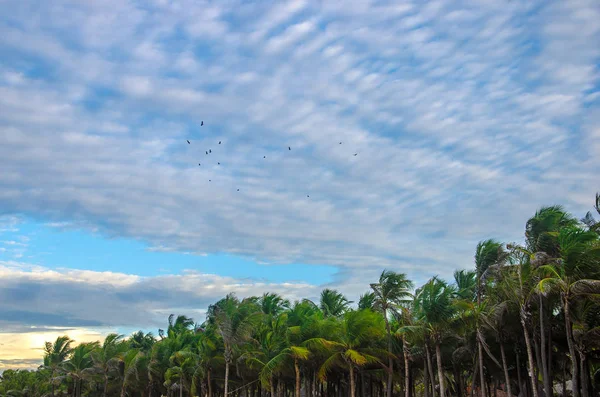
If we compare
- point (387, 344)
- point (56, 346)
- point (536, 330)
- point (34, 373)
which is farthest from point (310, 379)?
point (34, 373)

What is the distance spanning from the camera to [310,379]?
160 feet

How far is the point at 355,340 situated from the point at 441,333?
634 cm

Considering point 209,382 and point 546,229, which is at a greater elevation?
point 546,229

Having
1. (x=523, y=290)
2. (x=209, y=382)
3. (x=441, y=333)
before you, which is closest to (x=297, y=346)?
(x=441, y=333)

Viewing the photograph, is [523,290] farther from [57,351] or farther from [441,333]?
[57,351]

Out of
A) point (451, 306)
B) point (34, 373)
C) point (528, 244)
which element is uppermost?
point (528, 244)

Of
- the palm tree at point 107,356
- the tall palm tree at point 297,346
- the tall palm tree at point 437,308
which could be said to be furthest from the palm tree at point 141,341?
the tall palm tree at point 437,308

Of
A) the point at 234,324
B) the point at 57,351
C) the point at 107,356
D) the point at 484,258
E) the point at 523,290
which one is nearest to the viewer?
the point at 523,290

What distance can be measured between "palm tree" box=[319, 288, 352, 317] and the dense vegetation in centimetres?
14

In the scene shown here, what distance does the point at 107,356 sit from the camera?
2717 inches

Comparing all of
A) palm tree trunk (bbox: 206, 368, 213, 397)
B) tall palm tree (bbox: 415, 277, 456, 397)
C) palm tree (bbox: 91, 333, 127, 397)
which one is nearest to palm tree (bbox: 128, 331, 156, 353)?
palm tree (bbox: 91, 333, 127, 397)

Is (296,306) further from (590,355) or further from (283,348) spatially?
(590,355)

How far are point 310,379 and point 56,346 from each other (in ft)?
157

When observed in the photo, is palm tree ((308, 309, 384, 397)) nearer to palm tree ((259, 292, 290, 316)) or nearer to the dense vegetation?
the dense vegetation
